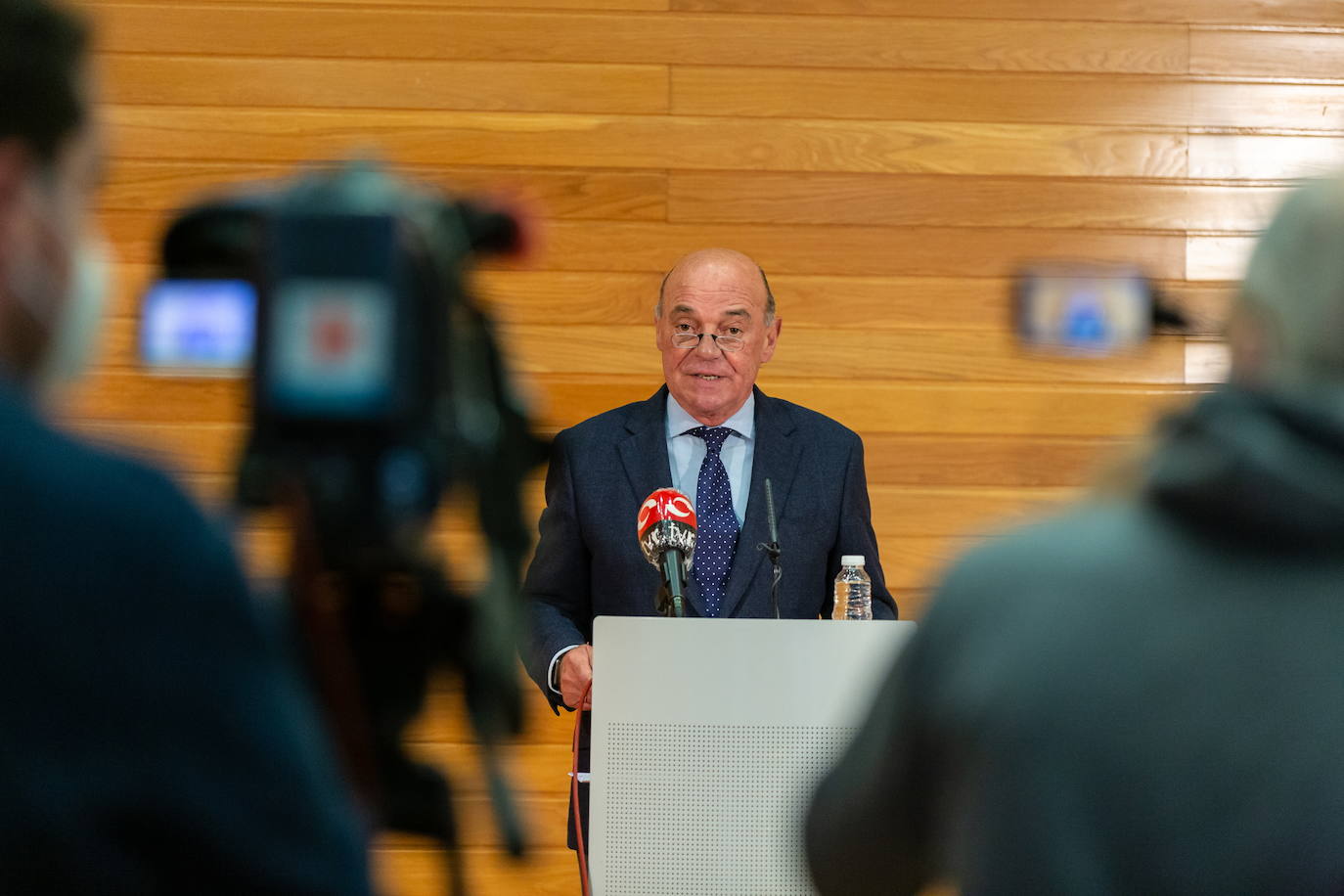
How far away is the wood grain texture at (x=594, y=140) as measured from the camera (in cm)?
447

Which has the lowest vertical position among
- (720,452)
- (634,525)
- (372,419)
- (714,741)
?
(714,741)

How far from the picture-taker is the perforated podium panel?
229 cm

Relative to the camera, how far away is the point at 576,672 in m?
2.64

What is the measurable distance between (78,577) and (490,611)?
0.24m

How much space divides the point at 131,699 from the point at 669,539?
1.77 metres

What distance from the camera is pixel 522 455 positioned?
0.87 m

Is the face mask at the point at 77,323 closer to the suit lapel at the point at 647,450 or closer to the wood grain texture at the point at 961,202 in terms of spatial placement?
the suit lapel at the point at 647,450

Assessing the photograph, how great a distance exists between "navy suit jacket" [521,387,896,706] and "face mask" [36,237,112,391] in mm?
2092

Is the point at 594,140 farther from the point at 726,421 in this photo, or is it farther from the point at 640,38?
the point at 726,421

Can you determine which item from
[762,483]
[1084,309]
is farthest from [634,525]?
[1084,309]

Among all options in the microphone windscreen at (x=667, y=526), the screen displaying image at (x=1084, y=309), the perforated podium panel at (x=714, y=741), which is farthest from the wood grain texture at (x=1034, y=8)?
the screen displaying image at (x=1084, y=309)

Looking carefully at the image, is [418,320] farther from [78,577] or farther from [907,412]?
[907,412]

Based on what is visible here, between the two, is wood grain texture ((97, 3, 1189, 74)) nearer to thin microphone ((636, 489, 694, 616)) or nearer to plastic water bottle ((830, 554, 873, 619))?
plastic water bottle ((830, 554, 873, 619))

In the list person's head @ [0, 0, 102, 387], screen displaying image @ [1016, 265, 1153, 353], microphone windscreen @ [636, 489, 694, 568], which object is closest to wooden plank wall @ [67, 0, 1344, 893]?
microphone windscreen @ [636, 489, 694, 568]
